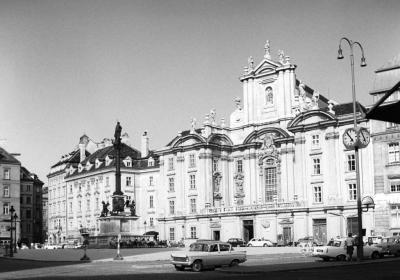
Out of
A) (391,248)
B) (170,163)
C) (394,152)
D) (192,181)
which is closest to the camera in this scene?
(391,248)

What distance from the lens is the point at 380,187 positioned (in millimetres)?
64188

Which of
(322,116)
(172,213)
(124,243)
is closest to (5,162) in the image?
(172,213)

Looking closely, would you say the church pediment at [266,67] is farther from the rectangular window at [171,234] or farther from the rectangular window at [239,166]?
the rectangular window at [171,234]

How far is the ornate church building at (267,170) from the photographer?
69375mm

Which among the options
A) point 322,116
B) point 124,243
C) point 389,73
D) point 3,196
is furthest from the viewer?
point 3,196

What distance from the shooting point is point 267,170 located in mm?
78562

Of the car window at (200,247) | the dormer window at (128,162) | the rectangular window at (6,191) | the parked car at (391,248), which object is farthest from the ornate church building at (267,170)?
the car window at (200,247)

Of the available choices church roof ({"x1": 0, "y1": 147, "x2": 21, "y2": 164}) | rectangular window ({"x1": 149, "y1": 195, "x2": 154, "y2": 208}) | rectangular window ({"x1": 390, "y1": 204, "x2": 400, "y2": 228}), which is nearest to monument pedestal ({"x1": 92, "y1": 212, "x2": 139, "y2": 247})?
rectangular window ({"x1": 390, "y1": 204, "x2": 400, "y2": 228})

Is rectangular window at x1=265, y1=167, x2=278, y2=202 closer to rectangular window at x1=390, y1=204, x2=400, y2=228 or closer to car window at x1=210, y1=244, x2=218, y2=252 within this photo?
rectangular window at x1=390, y1=204, x2=400, y2=228

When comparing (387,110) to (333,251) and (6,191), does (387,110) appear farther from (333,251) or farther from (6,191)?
(6,191)

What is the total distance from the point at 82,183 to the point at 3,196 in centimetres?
1323

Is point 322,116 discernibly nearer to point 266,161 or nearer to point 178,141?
point 266,161

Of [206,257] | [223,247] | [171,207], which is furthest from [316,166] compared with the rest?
[206,257]

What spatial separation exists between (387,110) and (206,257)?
78.4 ft
